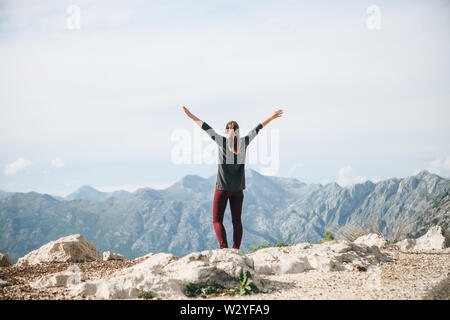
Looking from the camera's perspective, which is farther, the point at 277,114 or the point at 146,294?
the point at 277,114

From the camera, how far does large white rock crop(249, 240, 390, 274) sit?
8.19 metres

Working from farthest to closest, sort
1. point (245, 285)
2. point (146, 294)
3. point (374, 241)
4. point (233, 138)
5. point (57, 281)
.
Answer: point (374, 241)
point (233, 138)
point (57, 281)
point (245, 285)
point (146, 294)

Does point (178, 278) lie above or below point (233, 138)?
below

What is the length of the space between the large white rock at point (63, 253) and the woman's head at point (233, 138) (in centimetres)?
553

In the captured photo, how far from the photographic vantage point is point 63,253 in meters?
10.8

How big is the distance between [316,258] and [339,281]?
1.23m

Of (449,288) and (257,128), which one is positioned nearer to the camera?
(449,288)

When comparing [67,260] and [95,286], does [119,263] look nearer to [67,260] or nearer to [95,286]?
[67,260]

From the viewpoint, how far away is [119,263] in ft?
33.3

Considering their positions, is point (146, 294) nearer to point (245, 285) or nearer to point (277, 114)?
point (245, 285)

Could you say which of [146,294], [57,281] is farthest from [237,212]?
[57,281]

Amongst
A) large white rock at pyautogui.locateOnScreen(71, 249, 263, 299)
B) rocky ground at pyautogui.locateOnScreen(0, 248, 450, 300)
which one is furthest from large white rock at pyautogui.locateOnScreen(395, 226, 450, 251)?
large white rock at pyautogui.locateOnScreen(71, 249, 263, 299)
